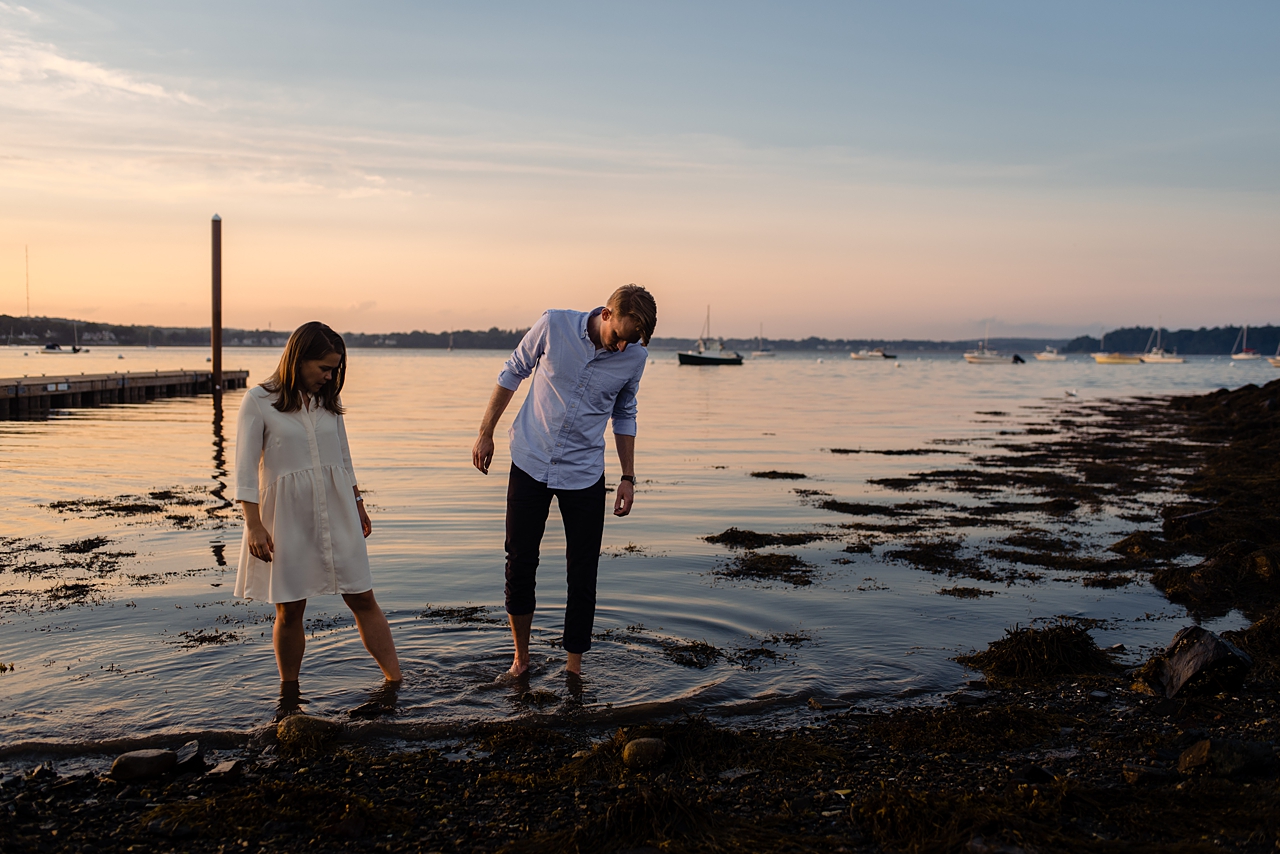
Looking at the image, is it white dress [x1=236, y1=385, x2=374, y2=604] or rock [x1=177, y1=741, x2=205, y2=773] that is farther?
white dress [x1=236, y1=385, x2=374, y2=604]

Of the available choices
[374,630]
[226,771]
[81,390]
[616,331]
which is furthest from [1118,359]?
[226,771]

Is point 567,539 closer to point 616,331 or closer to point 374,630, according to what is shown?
point 374,630

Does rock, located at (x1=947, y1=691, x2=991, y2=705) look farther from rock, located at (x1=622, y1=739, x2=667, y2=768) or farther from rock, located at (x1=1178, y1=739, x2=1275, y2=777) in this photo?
rock, located at (x1=622, y1=739, x2=667, y2=768)

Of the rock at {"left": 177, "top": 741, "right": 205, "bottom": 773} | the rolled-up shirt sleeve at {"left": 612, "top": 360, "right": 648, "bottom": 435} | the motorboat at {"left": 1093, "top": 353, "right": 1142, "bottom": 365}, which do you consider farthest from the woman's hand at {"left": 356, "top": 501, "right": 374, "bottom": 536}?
the motorboat at {"left": 1093, "top": 353, "right": 1142, "bottom": 365}

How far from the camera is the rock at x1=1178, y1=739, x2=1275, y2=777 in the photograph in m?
3.90

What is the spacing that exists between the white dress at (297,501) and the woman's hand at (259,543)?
0.05 metres

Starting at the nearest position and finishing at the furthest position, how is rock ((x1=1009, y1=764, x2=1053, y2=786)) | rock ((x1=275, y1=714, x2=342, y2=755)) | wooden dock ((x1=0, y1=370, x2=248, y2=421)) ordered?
rock ((x1=1009, y1=764, x2=1053, y2=786)) → rock ((x1=275, y1=714, x2=342, y2=755)) → wooden dock ((x1=0, y1=370, x2=248, y2=421))

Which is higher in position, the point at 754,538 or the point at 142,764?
the point at 142,764

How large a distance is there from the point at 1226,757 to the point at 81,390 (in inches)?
1357

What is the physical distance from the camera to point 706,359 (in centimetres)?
10025

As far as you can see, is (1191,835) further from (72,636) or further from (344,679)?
(72,636)

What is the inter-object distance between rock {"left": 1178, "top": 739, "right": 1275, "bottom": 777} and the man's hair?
120 inches

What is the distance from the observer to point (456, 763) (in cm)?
421

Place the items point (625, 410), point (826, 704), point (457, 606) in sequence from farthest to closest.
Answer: point (457, 606)
point (625, 410)
point (826, 704)
